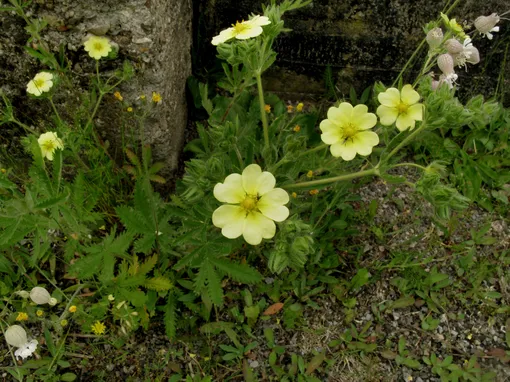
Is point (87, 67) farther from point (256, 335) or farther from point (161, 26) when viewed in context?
point (256, 335)

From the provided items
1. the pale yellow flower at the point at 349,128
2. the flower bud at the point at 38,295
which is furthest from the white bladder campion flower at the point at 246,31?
the flower bud at the point at 38,295

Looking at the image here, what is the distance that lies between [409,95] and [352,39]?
1.06m

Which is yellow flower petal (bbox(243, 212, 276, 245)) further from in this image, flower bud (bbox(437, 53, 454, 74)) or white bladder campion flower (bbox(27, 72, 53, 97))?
white bladder campion flower (bbox(27, 72, 53, 97))

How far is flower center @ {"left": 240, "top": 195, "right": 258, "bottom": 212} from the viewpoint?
144cm

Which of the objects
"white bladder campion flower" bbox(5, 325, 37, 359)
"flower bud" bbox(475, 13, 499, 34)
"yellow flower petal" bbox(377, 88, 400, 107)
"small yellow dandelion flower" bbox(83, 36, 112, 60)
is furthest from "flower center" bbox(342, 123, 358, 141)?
"white bladder campion flower" bbox(5, 325, 37, 359)

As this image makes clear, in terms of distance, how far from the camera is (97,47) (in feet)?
6.04

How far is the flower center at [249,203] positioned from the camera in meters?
1.44

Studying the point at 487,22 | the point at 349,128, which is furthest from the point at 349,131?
the point at 487,22

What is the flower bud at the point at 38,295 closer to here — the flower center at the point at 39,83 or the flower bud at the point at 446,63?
the flower center at the point at 39,83

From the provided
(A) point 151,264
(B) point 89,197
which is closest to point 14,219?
(B) point 89,197

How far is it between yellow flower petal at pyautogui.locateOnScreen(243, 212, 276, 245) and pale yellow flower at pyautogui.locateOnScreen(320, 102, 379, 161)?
349 millimetres

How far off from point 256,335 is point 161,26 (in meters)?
1.33

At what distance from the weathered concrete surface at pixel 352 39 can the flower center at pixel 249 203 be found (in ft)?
4.35

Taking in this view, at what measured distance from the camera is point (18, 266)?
6.91 feet
